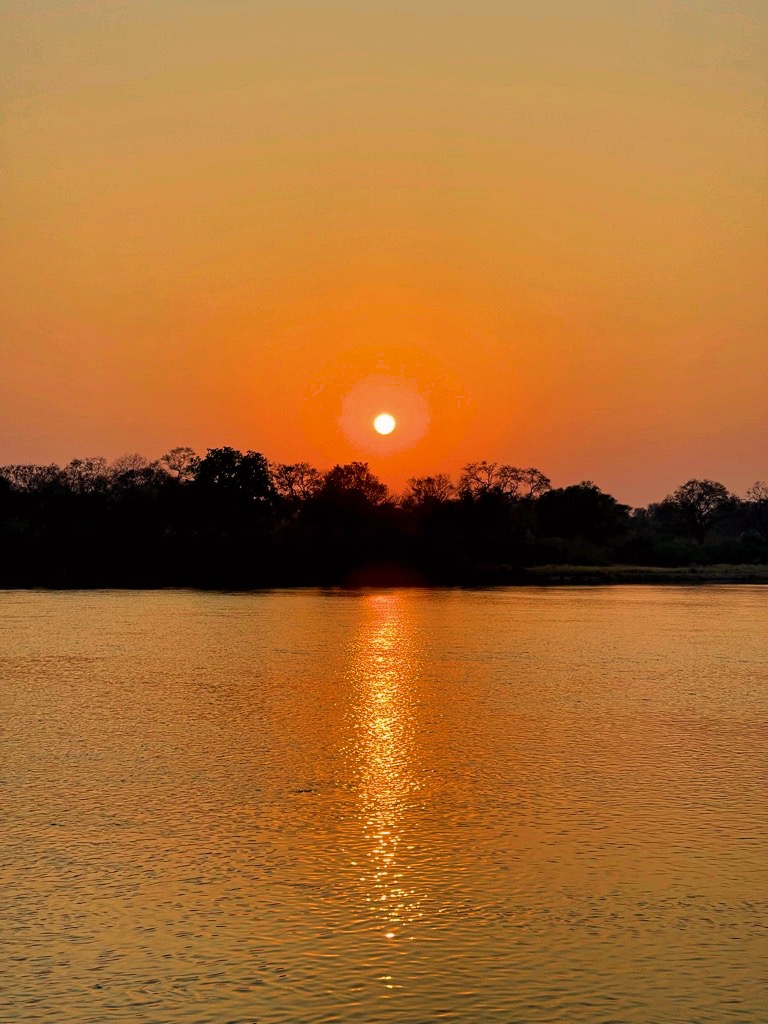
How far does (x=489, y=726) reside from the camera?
21.6 m

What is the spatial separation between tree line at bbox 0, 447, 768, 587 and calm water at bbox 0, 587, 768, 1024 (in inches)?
3127

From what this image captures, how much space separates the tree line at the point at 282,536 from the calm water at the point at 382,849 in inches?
3127

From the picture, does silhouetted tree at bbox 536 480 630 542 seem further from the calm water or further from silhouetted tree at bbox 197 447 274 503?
the calm water

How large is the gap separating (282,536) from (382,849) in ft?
348

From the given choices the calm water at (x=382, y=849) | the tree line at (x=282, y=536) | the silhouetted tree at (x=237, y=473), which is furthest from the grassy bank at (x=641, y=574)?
the calm water at (x=382, y=849)

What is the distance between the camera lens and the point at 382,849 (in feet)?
40.7

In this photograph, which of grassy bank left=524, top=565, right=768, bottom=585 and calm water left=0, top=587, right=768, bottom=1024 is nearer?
calm water left=0, top=587, right=768, bottom=1024

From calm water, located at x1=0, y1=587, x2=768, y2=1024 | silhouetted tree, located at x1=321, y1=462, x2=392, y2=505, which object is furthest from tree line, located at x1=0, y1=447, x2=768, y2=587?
calm water, located at x1=0, y1=587, x2=768, y2=1024

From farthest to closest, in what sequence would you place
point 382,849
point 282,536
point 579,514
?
point 579,514
point 282,536
point 382,849

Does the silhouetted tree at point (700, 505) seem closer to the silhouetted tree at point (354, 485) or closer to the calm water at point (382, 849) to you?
the silhouetted tree at point (354, 485)

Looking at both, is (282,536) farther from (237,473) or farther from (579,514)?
(579,514)

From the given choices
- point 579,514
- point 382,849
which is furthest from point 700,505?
point 382,849

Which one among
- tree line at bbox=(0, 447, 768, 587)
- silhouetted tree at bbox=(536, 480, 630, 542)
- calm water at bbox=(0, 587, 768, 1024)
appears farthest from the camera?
silhouetted tree at bbox=(536, 480, 630, 542)

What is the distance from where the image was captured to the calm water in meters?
8.55
